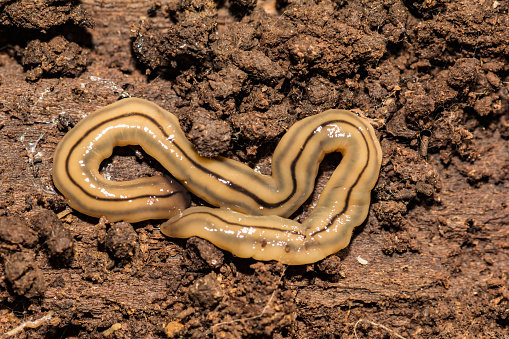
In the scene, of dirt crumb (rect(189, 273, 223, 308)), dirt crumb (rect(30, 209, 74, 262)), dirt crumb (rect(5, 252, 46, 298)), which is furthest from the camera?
dirt crumb (rect(189, 273, 223, 308))

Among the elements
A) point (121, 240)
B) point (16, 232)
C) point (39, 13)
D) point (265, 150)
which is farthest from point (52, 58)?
point (265, 150)

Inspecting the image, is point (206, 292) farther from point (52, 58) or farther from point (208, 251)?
point (52, 58)

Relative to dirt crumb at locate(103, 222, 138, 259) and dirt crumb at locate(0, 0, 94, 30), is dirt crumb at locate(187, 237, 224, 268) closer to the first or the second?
dirt crumb at locate(103, 222, 138, 259)

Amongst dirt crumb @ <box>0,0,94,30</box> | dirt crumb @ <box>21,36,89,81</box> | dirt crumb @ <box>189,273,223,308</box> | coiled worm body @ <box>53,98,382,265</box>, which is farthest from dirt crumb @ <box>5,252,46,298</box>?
dirt crumb @ <box>0,0,94,30</box>

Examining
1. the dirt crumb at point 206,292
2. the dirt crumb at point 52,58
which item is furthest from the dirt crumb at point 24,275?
the dirt crumb at point 52,58

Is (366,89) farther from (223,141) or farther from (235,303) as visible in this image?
(235,303)

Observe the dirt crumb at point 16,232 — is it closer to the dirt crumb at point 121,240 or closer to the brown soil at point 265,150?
the brown soil at point 265,150

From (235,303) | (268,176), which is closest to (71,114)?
(268,176)
